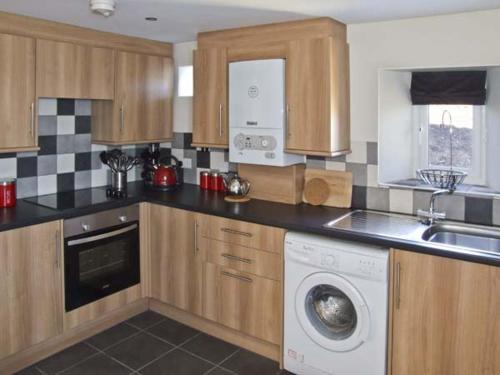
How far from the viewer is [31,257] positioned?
2.69m

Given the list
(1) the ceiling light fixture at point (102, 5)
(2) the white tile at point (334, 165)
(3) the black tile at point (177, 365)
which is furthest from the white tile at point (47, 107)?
(2) the white tile at point (334, 165)

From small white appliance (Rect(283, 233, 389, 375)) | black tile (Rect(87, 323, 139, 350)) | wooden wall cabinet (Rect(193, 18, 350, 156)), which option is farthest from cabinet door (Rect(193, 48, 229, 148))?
black tile (Rect(87, 323, 139, 350))

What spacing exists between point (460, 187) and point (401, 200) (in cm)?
34

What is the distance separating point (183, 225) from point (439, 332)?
1.70 metres

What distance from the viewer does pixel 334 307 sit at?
2.60 m

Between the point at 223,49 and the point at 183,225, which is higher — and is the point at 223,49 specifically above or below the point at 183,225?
above

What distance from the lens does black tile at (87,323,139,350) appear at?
303cm

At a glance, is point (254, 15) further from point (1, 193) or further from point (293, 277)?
point (1, 193)

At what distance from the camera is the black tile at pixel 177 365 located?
2.71m

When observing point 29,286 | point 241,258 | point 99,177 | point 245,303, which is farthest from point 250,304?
point 99,177

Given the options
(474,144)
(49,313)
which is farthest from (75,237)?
(474,144)

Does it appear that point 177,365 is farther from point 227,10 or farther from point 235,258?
point 227,10

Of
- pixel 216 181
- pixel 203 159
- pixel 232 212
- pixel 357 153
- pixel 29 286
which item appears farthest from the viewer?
pixel 203 159

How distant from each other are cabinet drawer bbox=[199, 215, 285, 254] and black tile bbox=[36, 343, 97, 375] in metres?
1.03
